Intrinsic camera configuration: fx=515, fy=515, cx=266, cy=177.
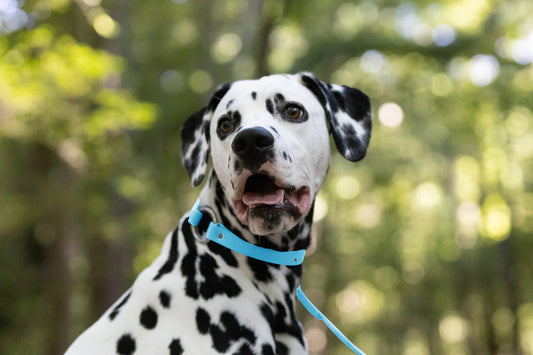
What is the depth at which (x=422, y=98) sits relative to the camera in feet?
47.6

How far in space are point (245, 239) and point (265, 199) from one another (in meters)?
0.33

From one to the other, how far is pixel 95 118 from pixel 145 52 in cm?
926

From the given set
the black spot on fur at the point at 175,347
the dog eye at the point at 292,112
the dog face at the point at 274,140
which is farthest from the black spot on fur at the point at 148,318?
the dog eye at the point at 292,112

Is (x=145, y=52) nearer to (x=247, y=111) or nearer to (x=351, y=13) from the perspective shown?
(x=351, y=13)

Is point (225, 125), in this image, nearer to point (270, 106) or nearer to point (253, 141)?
point (270, 106)

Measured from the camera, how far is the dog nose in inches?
109

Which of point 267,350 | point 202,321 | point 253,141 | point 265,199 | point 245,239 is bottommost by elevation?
point 267,350

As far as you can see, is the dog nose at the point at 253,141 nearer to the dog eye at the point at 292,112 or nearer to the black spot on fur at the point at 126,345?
the dog eye at the point at 292,112

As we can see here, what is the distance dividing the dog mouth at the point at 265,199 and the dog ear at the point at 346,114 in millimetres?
552

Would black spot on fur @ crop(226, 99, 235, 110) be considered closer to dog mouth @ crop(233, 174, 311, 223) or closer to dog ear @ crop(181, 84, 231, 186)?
dog ear @ crop(181, 84, 231, 186)

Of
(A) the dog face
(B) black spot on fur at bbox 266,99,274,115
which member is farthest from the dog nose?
(B) black spot on fur at bbox 266,99,274,115

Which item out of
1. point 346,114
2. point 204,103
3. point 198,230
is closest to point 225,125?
point 198,230

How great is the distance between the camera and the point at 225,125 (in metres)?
3.17

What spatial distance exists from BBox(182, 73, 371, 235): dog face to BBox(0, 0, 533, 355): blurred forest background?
3.46 meters
